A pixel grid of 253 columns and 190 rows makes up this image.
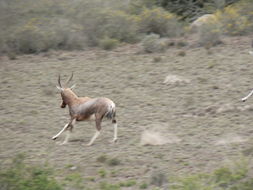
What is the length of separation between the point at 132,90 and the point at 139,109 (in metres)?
1.98

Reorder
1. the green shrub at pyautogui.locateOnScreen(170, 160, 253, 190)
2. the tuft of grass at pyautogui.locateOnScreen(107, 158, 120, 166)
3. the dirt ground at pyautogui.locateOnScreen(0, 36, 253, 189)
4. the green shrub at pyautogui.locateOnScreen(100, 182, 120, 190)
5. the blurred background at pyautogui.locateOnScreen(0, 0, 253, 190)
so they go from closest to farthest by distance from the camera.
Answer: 1. the green shrub at pyautogui.locateOnScreen(170, 160, 253, 190)
2. the green shrub at pyautogui.locateOnScreen(100, 182, 120, 190)
3. the blurred background at pyautogui.locateOnScreen(0, 0, 253, 190)
4. the tuft of grass at pyautogui.locateOnScreen(107, 158, 120, 166)
5. the dirt ground at pyautogui.locateOnScreen(0, 36, 253, 189)

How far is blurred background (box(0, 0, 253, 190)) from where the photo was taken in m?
12.0

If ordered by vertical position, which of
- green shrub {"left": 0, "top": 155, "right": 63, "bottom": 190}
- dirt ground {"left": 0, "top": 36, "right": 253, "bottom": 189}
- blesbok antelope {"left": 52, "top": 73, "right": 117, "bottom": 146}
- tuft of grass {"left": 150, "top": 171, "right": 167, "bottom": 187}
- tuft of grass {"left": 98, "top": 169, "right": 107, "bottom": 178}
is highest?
blesbok antelope {"left": 52, "top": 73, "right": 117, "bottom": 146}

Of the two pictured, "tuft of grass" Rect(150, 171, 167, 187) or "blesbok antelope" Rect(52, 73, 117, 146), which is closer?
"tuft of grass" Rect(150, 171, 167, 187)

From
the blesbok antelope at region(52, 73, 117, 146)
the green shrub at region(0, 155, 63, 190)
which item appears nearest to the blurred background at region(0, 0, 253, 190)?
the green shrub at region(0, 155, 63, 190)

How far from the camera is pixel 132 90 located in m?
18.7

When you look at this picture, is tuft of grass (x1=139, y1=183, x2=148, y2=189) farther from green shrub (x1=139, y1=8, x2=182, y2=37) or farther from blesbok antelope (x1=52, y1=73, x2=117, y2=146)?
green shrub (x1=139, y1=8, x2=182, y2=37)

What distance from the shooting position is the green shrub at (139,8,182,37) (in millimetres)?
25891

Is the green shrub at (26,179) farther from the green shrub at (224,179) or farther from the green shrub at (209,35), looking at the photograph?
the green shrub at (209,35)

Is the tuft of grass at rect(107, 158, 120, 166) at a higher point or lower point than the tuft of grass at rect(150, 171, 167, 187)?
lower

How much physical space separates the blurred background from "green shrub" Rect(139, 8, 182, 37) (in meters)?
0.05

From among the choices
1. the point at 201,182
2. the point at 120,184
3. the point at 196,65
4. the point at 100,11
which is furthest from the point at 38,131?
the point at 100,11

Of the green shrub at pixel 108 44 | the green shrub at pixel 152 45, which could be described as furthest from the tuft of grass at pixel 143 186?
the green shrub at pixel 108 44

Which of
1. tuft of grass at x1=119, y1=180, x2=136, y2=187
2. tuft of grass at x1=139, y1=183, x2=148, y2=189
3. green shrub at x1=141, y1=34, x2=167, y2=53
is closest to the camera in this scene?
tuft of grass at x1=139, y1=183, x2=148, y2=189
